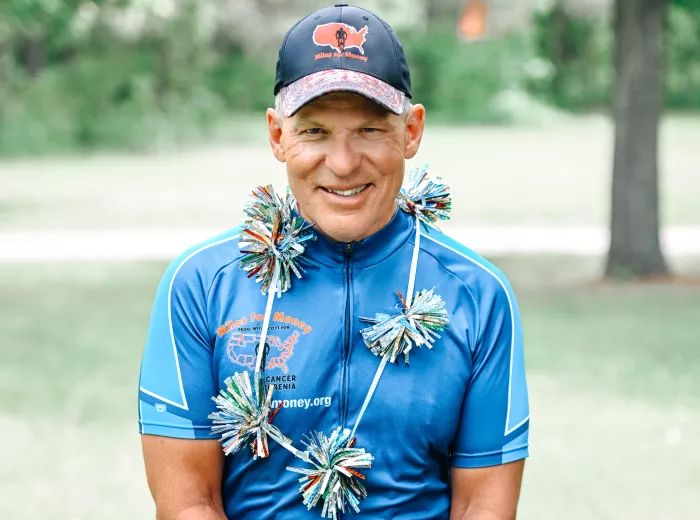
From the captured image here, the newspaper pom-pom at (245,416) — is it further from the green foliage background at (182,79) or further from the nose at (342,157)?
the green foliage background at (182,79)

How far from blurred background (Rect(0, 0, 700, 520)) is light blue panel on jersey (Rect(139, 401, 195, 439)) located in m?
2.91

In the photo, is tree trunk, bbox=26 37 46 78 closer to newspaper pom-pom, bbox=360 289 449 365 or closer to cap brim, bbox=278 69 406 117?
cap brim, bbox=278 69 406 117

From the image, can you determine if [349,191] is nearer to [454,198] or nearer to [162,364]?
[162,364]

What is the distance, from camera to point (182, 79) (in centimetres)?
3372

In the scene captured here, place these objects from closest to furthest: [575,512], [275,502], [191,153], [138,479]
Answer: [275,502] → [575,512] → [138,479] → [191,153]

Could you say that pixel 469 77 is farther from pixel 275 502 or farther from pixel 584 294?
pixel 275 502

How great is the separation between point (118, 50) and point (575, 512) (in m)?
29.4

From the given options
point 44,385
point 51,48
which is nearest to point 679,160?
point 51,48

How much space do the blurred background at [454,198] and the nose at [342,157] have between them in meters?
3.25

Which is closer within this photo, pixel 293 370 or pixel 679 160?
pixel 293 370

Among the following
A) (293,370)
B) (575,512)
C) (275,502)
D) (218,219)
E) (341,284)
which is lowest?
(575,512)

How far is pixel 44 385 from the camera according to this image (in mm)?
7918

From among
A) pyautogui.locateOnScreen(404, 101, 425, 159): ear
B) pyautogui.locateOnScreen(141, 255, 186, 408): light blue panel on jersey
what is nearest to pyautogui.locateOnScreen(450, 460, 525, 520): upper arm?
pyautogui.locateOnScreen(141, 255, 186, 408): light blue panel on jersey

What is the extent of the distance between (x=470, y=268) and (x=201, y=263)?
0.69 meters
